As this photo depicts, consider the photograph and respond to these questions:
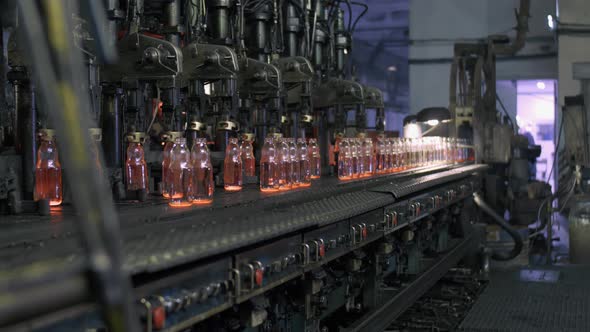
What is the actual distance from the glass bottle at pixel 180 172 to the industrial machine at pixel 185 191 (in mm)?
32

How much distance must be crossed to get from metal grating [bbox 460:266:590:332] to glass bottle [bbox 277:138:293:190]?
5.90 ft

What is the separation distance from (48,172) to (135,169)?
0.51 m

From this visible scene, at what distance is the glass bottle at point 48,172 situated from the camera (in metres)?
2.53

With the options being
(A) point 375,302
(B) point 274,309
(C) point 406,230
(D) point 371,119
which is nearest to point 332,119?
(C) point 406,230

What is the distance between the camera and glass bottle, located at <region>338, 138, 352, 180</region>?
4.67m

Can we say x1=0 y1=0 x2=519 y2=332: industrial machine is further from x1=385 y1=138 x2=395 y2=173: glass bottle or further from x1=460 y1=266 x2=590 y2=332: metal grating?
x1=460 y1=266 x2=590 y2=332: metal grating

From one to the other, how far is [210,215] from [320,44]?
3450mm

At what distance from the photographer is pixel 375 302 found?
403cm

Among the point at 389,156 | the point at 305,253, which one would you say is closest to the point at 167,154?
the point at 305,253

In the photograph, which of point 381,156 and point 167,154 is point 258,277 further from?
point 381,156

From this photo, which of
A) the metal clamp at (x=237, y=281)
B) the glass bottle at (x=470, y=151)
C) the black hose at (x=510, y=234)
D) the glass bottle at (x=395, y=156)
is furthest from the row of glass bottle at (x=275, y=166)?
the glass bottle at (x=470, y=151)

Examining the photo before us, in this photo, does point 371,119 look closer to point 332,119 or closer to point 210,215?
point 332,119

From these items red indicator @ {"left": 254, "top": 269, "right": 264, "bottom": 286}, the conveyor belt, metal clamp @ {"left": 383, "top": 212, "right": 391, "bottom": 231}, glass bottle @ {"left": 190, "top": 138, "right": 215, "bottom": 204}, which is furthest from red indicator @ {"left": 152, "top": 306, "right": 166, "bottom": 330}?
metal clamp @ {"left": 383, "top": 212, "right": 391, "bottom": 231}

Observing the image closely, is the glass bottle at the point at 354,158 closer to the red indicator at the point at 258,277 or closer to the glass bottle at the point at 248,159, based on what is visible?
the glass bottle at the point at 248,159
